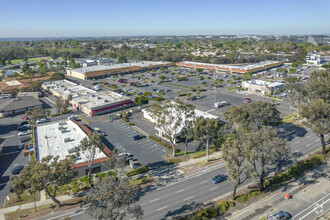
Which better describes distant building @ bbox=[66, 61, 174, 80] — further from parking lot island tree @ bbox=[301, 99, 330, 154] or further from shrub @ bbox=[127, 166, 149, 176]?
parking lot island tree @ bbox=[301, 99, 330, 154]

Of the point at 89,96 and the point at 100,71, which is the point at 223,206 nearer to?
the point at 89,96

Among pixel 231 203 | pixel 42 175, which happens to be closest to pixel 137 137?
pixel 42 175

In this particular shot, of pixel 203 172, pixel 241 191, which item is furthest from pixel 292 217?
pixel 203 172

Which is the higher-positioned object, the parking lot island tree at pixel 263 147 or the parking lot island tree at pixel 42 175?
the parking lot island tree at pixel 263 147

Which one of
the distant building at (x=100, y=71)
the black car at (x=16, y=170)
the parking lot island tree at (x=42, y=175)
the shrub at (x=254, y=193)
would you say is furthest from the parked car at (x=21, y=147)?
the distant building at (x=100, y=71)

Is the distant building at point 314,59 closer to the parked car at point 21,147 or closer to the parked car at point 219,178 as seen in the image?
the parked car at point 219,178

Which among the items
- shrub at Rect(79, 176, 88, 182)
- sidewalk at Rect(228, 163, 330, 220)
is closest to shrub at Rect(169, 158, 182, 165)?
shrub at Rect(79, 176, 88, 182)
